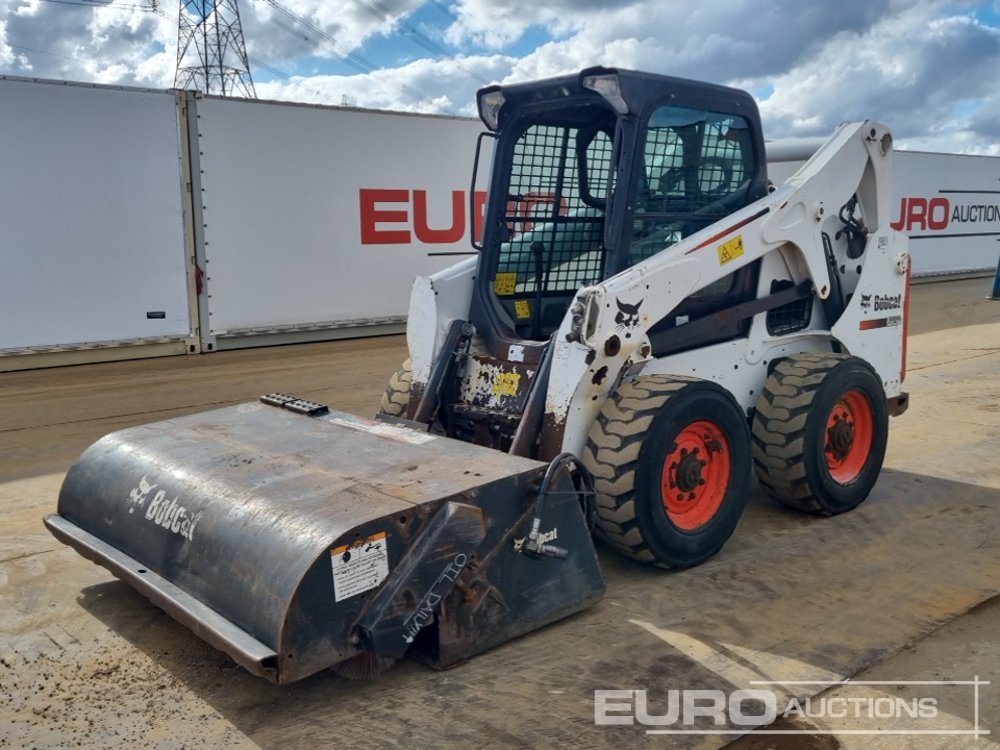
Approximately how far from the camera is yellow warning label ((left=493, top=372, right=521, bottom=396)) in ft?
15.5

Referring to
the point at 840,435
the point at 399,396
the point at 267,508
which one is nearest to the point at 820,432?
the point at 840,435

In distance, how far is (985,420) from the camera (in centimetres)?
767

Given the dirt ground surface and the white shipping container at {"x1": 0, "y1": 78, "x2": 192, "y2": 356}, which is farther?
the white shipping container at {"x1": 0, "y1": 78, "x2": 192, "y2": 356}

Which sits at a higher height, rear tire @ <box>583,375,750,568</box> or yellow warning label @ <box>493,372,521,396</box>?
yellow warning label @ <box>493,372,521,396</box>

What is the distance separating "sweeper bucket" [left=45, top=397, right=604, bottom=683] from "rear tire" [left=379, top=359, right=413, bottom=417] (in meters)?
0.85

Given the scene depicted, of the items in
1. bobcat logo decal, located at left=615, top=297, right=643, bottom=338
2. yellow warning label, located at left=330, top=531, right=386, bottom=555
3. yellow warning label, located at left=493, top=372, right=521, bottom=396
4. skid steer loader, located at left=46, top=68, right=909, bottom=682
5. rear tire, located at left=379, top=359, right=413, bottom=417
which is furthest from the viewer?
rear tire, located at left=379, top=359, right=413, bottom=417

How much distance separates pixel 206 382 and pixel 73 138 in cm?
289

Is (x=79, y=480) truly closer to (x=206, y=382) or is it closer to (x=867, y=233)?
(x=867, y=233)

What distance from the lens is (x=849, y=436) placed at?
17.6ft

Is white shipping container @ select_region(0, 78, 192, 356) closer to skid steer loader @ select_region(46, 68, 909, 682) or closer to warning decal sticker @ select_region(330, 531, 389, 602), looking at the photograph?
skid steer loader @ select_region(46, 68, 909, 682)

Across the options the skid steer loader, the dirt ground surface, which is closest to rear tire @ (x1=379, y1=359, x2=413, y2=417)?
the skid steer loader

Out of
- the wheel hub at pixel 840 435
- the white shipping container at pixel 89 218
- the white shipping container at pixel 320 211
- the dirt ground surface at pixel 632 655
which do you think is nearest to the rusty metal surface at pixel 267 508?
the dirt ground surface at pixel 632 655

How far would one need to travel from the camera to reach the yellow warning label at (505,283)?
208 inches

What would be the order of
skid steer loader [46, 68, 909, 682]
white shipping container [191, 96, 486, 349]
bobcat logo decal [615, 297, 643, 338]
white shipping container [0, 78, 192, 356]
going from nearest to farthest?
skid steer loader [46, 68, 909, 682] → bobcat logo decal [615, 297, 643, 338] → white shipping container [0, 78, 192, 356] → white shipping container [191, 96, 486, 349]
